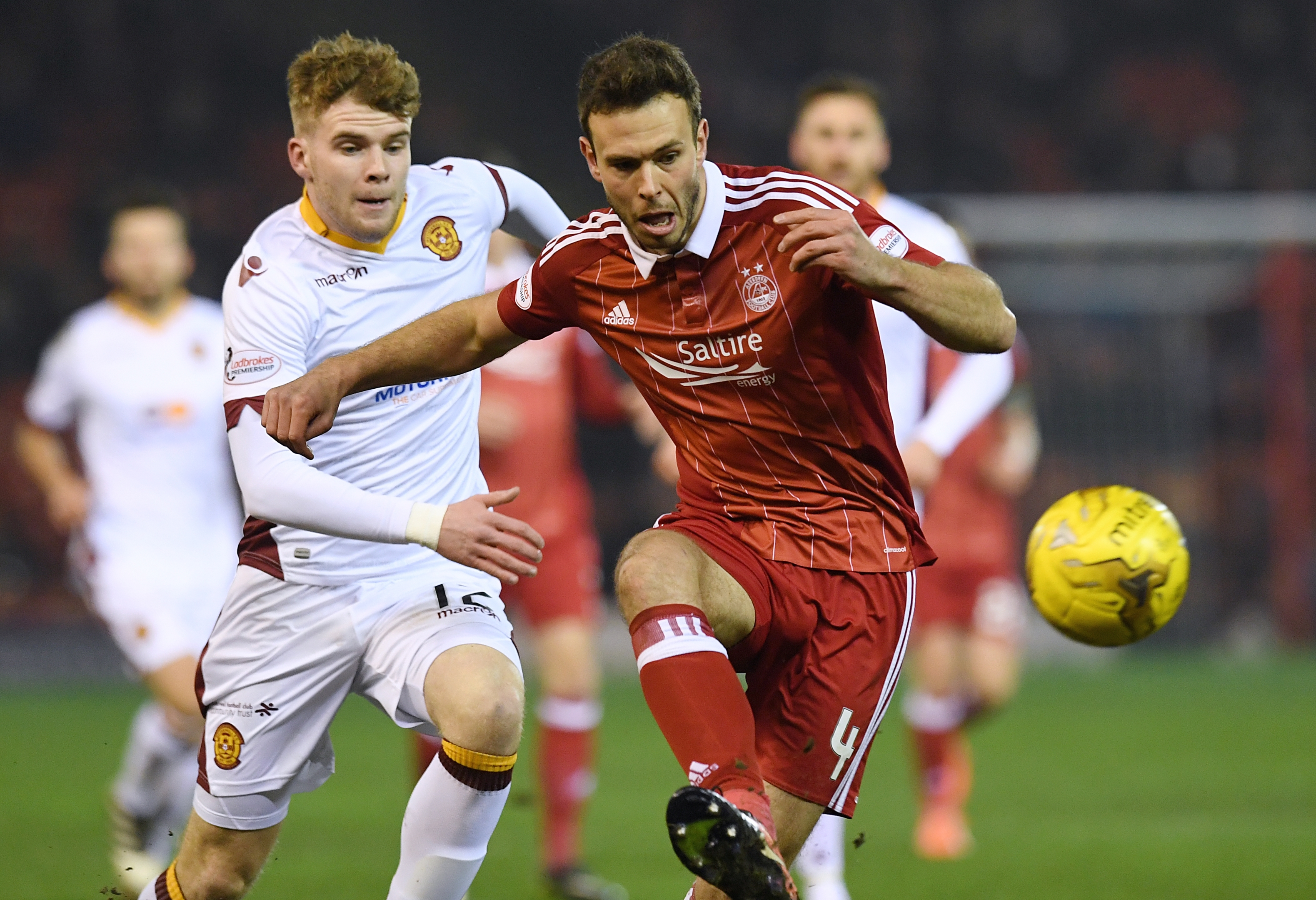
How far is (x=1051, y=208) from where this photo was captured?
15.7m

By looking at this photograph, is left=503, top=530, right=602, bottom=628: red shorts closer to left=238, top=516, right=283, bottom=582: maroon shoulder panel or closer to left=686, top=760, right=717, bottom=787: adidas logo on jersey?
left=238, top=516, right=283, bottom=582: maroon shoulder panel

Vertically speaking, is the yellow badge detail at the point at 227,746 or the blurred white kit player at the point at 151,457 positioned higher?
the blurred white kit player at the point at 151,457

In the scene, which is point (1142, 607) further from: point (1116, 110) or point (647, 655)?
point (1116, 110)

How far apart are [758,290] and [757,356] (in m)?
0.15

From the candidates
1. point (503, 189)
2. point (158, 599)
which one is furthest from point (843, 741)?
point (158, 599)

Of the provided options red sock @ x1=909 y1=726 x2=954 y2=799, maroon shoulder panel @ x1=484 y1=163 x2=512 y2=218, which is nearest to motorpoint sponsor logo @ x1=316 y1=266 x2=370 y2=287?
maroon shoulder panel @ x1=484 y1=163 x2=512 y2=218

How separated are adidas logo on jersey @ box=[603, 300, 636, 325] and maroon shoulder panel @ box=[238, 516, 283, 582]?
108 centimetres

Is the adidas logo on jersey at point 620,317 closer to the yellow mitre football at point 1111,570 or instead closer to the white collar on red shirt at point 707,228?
the white collar on red shirt at point 707,228

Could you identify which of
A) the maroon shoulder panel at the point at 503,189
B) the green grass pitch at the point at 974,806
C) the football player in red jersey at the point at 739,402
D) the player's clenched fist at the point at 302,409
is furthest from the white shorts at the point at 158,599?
the football player in red jersey at the point at 739,402

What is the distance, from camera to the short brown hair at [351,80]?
4203mm

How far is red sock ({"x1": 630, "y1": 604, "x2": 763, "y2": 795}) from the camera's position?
337cm

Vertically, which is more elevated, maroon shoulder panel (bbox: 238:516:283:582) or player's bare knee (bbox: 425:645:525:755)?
maroon shoulder panel (bbox: 238:516:283:582)

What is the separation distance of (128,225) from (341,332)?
3.18m

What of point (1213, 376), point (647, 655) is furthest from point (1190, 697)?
point (647, 655)
